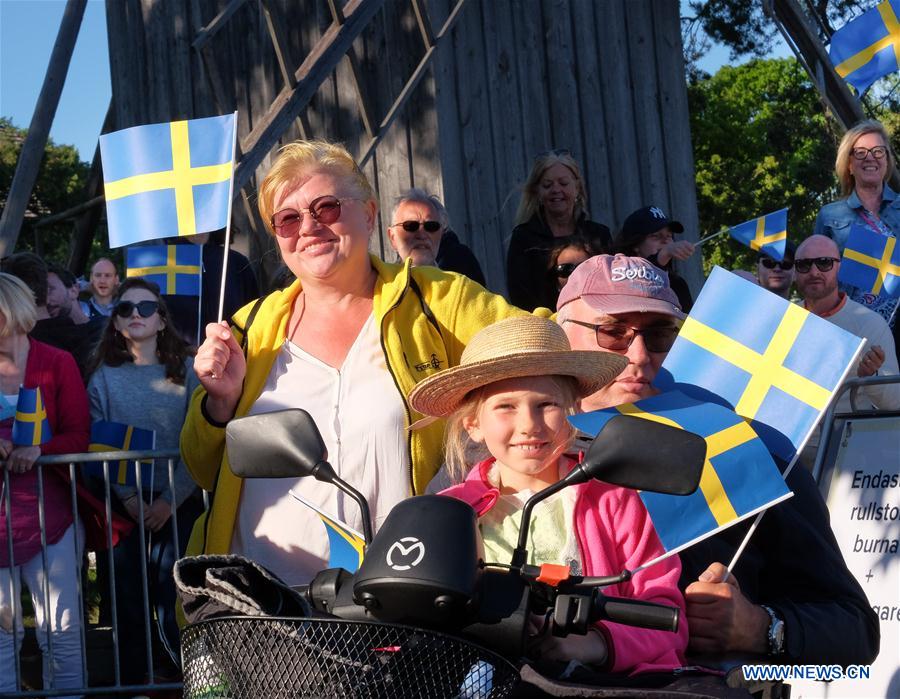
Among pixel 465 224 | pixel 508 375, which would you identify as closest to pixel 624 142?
pixel 465 224

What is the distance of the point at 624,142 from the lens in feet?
36.2

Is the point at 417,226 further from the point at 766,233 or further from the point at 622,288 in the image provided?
the point at 622,288

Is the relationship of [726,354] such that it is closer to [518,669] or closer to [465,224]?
[518,669]

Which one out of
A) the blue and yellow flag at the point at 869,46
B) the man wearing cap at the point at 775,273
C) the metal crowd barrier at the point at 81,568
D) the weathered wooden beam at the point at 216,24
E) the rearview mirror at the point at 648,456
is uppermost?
the weathered wooden beam at the point at 216,24

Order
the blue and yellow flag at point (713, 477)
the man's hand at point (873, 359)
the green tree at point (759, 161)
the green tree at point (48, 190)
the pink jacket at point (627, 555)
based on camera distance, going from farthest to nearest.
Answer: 1. the green tree at point (759, 161)
2. the green tree at point (48, 190)
3. the man's hand at point (873, 359)
4. the blue and yellow flag at point (713, 477)
5. the pink jacket at point (627, 555)

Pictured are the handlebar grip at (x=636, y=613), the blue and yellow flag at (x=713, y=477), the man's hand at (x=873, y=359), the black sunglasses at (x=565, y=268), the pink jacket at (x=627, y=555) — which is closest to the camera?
the handlebar grip at (x=636, y=613)

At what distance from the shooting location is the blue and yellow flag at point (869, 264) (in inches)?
277

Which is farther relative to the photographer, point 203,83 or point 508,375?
point 203,83

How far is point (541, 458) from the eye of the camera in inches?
115

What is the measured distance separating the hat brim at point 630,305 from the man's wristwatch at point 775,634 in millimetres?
837

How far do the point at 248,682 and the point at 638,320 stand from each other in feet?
5.68

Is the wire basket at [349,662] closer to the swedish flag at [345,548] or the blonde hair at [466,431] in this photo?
the swedish flag at [345,548]

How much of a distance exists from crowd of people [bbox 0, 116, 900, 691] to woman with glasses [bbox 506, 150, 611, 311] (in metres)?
1.66

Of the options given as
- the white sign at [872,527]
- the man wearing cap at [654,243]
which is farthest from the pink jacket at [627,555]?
the man wearing cap at [654,243]
